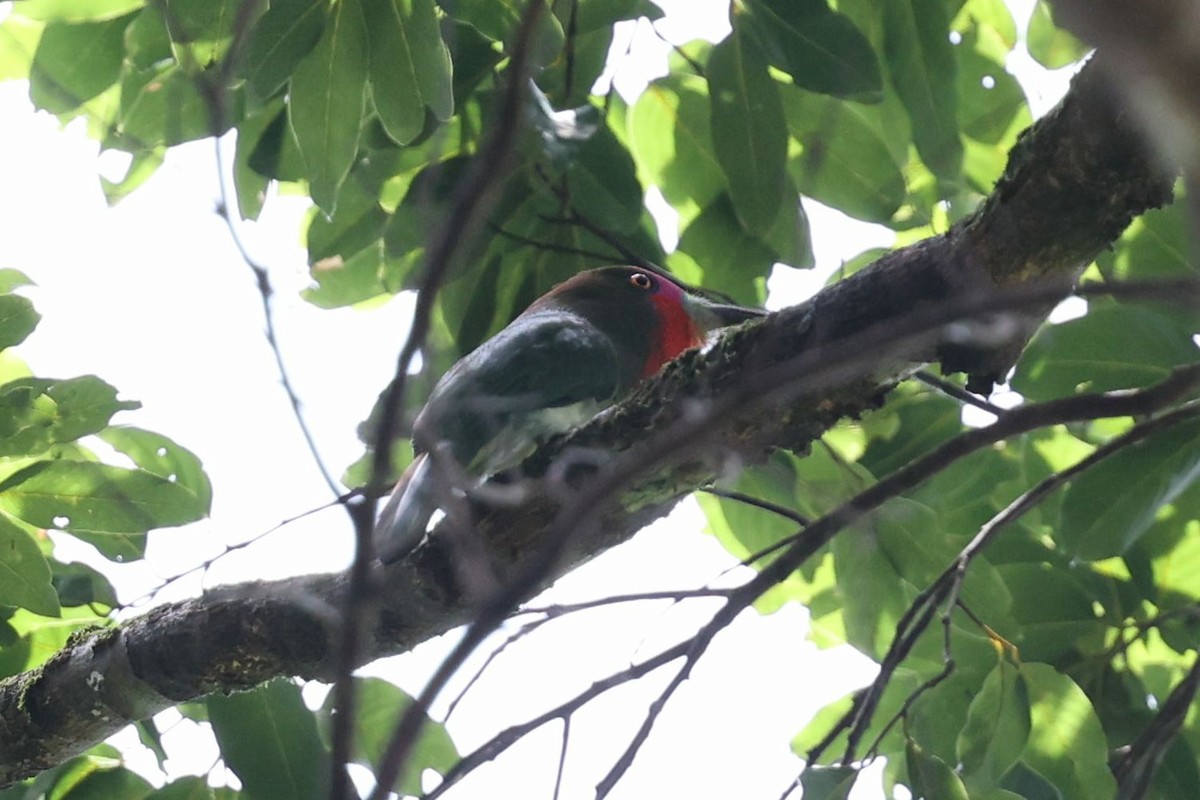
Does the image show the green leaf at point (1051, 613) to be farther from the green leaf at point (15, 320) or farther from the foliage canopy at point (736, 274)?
the green leaf at point (15, 320)

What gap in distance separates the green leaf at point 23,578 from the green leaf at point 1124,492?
2.02 meters

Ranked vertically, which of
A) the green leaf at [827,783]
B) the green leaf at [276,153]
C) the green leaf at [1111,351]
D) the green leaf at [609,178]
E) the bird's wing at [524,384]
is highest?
the green leaf at [276,153]

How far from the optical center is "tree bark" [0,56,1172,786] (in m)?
1.62

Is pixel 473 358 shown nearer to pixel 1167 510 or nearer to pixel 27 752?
pixel 27 752

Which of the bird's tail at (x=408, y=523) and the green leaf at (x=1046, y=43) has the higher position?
the green leaf at (x=1046, y=43)

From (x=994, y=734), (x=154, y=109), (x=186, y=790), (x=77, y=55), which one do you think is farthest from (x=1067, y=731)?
(x=77, y=55)

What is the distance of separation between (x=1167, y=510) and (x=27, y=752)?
8.08 feet

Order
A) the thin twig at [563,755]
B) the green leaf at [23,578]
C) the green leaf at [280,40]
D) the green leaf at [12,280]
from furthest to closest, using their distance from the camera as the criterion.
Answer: the green leaf at [12,280], the green leaf at [23,578], the green leaf at [280,40], the thin twig at [563,755]

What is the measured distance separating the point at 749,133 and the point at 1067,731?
133 cm

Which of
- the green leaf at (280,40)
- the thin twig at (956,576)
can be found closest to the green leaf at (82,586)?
the green leaf at (280,40)

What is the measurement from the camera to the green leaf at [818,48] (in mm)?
2334

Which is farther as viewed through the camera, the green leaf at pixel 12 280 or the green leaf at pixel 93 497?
the green leaf at pixel 12 280

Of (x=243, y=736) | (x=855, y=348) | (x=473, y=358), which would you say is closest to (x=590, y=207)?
(x=473, y=358)

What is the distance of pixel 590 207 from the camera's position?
2.67m
